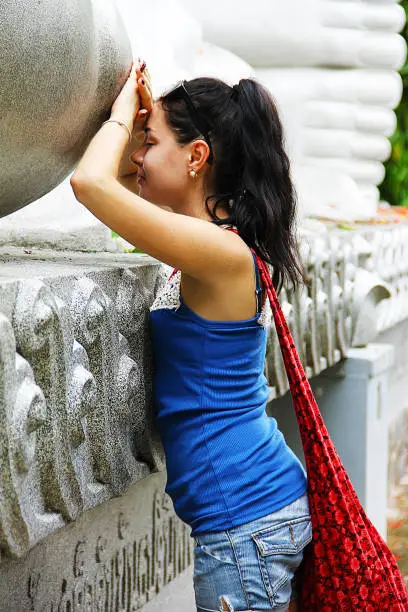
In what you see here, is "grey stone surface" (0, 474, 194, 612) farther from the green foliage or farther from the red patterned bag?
the green foliage

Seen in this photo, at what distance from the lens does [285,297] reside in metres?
2.78

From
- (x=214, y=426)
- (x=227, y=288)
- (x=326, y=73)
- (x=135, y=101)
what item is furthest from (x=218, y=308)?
(x=326, y=73)

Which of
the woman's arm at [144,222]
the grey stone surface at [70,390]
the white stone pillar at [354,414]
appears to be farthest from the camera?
the white stone pillar at [354,414]

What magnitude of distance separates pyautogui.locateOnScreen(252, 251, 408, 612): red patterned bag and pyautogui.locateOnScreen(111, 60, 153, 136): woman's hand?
49cm

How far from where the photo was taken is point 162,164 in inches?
73.4

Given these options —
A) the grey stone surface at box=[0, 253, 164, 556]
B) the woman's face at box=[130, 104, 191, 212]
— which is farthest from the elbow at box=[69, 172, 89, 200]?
the woman's face at box=[130, 104, 191, 212]

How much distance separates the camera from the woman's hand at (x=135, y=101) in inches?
70.7

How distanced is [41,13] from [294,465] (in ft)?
3.31

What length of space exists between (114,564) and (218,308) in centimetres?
69

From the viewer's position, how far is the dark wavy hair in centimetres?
185

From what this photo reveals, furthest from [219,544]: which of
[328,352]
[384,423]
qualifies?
[384,423]

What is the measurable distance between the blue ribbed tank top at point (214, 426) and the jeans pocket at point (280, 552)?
1.7 inches

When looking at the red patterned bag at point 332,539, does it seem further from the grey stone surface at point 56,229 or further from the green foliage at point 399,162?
the green foliage at point 399,162

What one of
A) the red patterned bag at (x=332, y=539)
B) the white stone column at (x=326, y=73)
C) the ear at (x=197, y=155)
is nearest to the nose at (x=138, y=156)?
the ear at (x=197, y=155)
